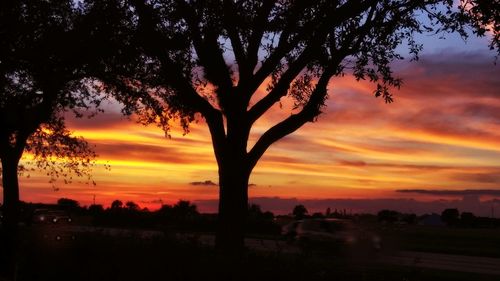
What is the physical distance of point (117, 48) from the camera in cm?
1677

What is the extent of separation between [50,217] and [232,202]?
99.9 feet

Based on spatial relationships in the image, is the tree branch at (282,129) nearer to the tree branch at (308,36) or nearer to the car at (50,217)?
the tree branch at (308,36)

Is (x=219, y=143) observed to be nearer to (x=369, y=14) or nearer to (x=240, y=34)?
(x=240, y=34)

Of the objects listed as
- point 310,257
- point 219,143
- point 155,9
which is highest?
point 155,9

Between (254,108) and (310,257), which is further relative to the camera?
(254,108)

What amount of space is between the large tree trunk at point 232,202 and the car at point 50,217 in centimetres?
2847

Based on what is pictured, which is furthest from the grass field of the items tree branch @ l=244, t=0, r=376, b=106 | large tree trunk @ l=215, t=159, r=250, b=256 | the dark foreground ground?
the dark foreground ground

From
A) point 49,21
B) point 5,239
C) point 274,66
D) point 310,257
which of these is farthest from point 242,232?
point 49,21

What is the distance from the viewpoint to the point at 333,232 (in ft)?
91.1

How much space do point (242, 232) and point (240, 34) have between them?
4.48m

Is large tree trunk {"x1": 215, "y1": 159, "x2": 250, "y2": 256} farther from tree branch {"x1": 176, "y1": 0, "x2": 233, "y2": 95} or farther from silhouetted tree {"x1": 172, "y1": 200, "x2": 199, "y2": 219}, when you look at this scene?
silhouetted tree {"x1": 172, "y1": 200, "x2": 199, "y2": 219}

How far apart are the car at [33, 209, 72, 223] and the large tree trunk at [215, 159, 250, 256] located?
28.5 m

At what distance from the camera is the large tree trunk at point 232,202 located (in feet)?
50.8

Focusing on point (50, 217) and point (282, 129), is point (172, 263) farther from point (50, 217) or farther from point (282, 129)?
point (50, 217)
